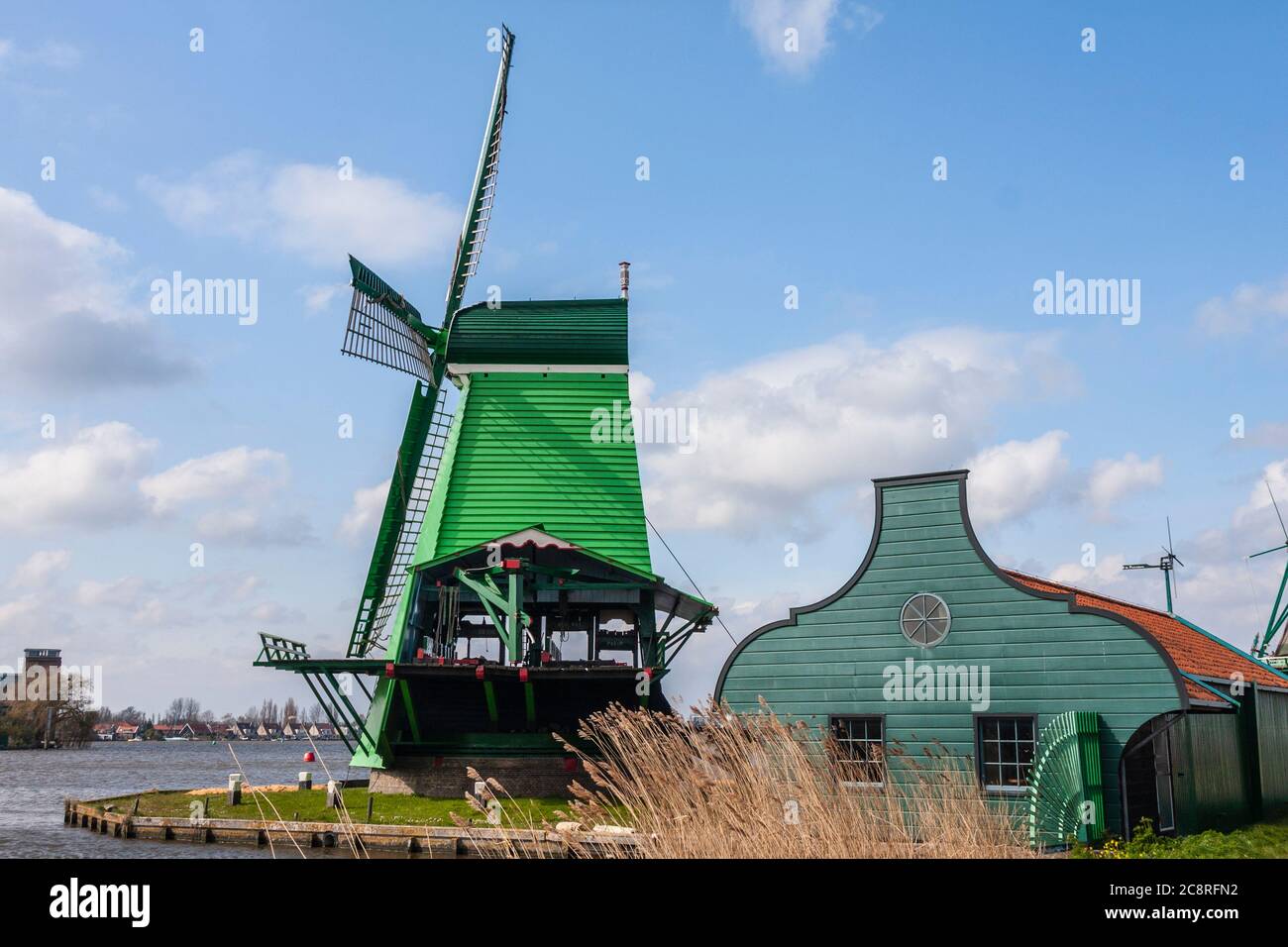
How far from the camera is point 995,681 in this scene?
1507cm

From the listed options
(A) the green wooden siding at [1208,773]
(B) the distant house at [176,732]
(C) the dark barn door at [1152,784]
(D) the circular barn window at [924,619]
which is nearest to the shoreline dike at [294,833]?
(D) the circular barn window at [924,619]

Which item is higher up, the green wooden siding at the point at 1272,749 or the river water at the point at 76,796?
the green wooden siding at the point at 1272,749

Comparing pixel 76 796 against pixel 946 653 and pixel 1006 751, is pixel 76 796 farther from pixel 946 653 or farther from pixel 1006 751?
pixel 1006 751

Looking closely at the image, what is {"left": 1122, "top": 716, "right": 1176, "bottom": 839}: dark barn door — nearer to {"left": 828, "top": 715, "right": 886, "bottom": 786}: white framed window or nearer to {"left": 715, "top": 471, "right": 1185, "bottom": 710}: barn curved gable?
{"left": 715, "top": 471, "right": 1185, "bottom": 710}: barn curved gable

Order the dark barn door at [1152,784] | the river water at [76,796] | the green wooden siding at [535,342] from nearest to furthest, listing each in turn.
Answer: the dark barn door at [1152,784], the river water at [76,796], the green wooden siding at [535,342]

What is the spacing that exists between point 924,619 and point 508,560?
1271cm

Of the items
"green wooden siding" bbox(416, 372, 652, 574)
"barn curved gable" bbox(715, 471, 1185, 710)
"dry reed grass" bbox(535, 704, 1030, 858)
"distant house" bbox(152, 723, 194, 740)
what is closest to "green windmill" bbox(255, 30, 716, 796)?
A: "green wooden siding" bbox(416, 372, 652, 574)

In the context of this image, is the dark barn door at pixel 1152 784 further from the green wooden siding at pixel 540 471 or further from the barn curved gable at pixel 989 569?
the green wooden siding at pixel 540 471

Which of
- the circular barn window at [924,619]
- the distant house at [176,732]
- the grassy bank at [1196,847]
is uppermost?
the circular barn window at [924,619]

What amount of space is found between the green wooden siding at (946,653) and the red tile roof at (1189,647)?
524 millimetres

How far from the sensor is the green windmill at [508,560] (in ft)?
86.6

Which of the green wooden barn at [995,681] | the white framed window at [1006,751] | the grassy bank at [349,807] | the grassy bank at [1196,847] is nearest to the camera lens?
the grassy bank at [1196,847]

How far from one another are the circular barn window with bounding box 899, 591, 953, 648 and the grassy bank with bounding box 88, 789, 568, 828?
29.3ft
